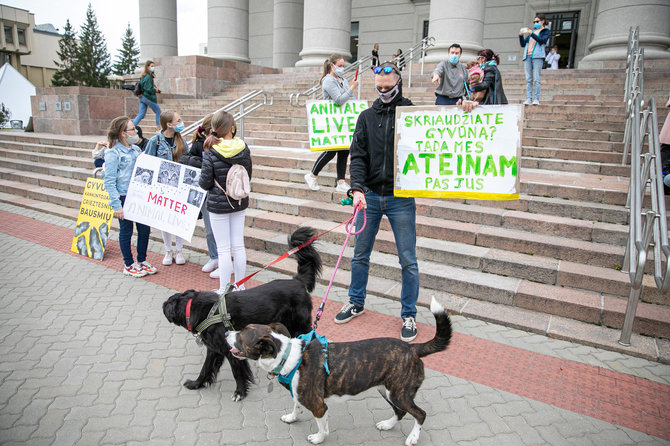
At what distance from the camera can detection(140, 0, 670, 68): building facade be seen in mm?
11930

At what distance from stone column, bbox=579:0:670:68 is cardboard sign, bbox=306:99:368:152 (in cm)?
961

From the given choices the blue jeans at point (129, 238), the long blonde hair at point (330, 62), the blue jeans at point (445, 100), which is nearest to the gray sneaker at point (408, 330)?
the blue jeans at point (129, 238)

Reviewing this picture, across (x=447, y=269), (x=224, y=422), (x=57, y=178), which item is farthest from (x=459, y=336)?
(x=57, y=178)

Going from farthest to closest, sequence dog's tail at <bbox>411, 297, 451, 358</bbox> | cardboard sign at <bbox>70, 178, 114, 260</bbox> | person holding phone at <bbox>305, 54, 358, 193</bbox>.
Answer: person holding phone at <bbox>305, 54, 358, 193</bbox>
cardboard sign at <bbox>70, 178, 114, 260</bbox>
dog's tail at <bbox>411, 297, 451, 358</bbox>

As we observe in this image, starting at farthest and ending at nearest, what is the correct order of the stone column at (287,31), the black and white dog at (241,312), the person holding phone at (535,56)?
the stone column at (287,31) < the person holding phone at (535,56) < the black and white dog at (241,312)

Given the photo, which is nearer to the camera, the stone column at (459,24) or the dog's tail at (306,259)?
the dog's tail at (306,259)

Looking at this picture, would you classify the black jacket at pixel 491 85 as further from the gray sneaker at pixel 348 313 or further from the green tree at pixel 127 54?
the green tree at pixel 127 54

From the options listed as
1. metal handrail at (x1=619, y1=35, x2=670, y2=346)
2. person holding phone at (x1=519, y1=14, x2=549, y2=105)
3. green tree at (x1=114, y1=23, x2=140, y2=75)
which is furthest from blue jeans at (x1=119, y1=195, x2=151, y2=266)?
green tree at (x1=114, y1=23, x2=140, y2=75)

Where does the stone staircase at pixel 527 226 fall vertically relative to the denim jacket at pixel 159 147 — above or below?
below

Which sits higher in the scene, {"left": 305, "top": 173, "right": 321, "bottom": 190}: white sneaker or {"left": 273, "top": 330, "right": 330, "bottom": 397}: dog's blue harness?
{"left": 305, "top": 173, "right": 321, "bottom": 190}: white sneaker

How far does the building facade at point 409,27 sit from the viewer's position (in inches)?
470

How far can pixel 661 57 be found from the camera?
1123 cm

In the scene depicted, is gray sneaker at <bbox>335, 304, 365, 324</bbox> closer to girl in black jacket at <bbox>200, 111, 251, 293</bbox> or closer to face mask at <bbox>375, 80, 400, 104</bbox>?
girl in black jacket at <bbox>200, 111, 251, 293</bbox>

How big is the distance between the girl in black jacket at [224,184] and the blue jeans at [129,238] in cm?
161
